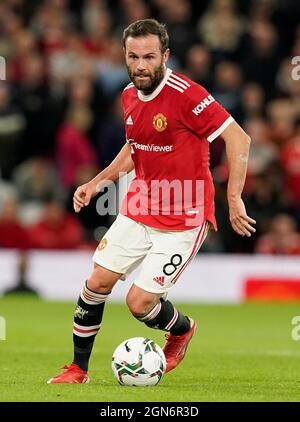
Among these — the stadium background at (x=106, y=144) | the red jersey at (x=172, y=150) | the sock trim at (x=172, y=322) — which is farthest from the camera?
the stadium background at (x=106, y=144)

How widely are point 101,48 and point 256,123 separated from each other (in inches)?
119

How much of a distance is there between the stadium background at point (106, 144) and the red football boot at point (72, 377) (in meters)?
5.70

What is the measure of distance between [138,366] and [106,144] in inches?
354

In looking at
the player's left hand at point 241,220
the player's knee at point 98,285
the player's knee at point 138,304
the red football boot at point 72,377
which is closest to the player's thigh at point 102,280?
the player's knee at point 98,285

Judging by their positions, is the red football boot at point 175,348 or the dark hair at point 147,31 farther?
the red football boot at point 175,348

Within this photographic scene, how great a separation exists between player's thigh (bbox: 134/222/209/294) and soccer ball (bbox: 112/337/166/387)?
1.43 feet

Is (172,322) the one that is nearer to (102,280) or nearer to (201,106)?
(102,280)

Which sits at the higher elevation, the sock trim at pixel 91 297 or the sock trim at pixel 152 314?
the sock trim at pixel 91 297

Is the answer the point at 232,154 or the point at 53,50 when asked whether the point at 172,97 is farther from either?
the point at 53,50

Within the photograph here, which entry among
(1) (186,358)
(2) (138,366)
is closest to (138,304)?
(2) (138,366)

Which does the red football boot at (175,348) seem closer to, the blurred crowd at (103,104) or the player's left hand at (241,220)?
the player's left hand at (241,220)

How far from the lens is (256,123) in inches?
671

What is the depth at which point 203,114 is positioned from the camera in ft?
26.9

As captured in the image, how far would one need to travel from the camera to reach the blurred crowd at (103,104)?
16.6 metres
